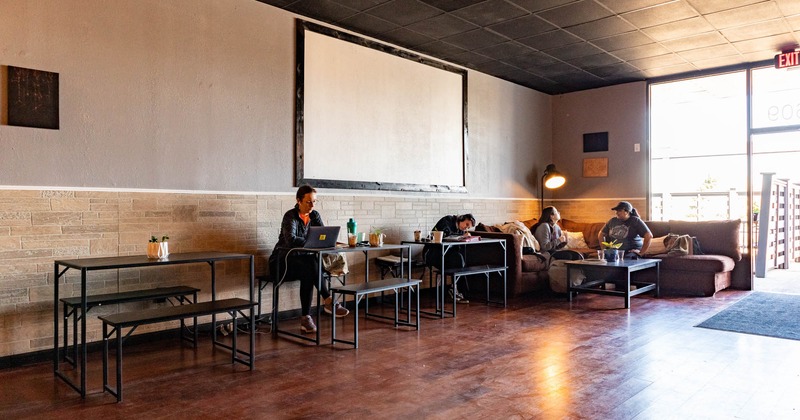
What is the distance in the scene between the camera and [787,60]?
650 cm

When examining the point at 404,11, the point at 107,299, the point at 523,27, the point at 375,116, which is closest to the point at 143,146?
the point at 107,299

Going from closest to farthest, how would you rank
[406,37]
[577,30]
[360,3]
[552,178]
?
[360,3] → [577,30] → [406,37] → [552,178]

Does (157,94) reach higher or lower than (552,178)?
higher

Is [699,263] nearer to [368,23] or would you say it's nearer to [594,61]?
[594,61]

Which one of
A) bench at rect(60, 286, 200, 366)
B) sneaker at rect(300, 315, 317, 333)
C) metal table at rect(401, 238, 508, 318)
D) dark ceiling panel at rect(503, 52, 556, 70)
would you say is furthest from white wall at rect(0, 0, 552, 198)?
dark ceiling panel at rect(503, 52, 556, 70)

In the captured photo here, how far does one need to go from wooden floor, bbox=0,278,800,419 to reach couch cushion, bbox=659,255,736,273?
6.66 ft

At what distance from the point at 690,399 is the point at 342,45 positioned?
446 centimetres

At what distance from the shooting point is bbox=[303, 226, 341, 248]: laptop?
4289mm

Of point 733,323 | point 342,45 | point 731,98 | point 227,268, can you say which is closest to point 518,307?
point 733,323

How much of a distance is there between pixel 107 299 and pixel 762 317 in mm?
5582

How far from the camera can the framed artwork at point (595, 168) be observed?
27.6 feet

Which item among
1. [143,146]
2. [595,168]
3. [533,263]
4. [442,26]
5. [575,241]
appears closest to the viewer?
[143,146]

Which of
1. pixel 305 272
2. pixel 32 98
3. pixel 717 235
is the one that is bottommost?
pixel 305 272

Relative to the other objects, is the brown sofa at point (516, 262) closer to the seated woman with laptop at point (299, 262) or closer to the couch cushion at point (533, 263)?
the couch cushion at point (533, 263)
